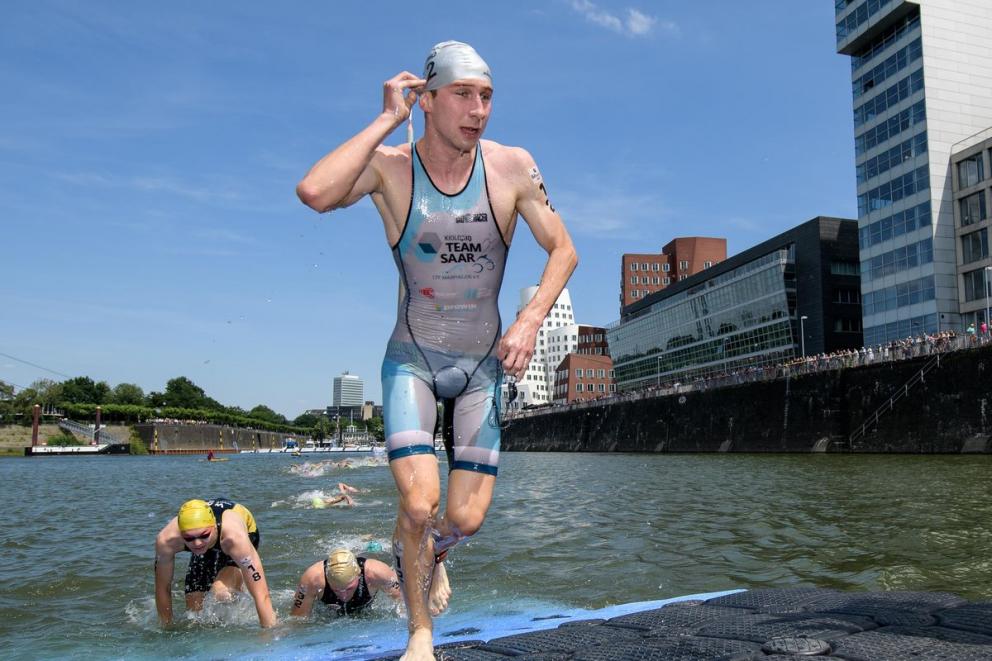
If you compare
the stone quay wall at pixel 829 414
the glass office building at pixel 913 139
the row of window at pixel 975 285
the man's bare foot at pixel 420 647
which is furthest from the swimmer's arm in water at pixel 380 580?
the glass office building at pixel 913 139

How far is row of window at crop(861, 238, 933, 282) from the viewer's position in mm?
55912

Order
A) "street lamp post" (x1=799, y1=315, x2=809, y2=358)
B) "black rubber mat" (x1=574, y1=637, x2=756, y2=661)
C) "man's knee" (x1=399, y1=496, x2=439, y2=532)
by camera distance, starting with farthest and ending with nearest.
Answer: "street lamp post" (x1=799, y1=315, x2=809, y2=358)
"man's knee" (x1=399, y1=496, x2=439, y2=532)
"black rubber mat" (x1=574, y1=637, x2=756, y2=661)

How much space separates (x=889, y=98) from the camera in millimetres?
60656

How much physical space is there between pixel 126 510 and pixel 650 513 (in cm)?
1533

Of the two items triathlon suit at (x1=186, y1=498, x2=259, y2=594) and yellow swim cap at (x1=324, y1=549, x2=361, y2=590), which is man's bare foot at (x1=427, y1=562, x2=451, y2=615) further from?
triathlon suit at (x1=186, y1=498, x2=259, y2=594)

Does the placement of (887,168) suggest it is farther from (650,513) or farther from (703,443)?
(650,513)

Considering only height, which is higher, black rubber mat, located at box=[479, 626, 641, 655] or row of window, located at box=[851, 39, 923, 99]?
row of window, located at box=[851, 39, 923, 99]

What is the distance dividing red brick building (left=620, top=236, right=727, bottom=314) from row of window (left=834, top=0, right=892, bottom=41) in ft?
253

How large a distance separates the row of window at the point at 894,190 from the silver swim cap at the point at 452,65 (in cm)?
5986

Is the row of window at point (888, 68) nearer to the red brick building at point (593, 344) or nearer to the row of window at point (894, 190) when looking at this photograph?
the row of window at point (894, 190)

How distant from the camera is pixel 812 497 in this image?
20.5 metres

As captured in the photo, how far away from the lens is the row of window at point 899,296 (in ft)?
183

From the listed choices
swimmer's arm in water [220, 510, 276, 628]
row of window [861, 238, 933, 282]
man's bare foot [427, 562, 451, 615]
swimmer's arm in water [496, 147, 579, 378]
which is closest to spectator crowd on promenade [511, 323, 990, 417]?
row of window [861, 238, 933, 282]

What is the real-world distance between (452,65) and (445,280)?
3.80 ft
